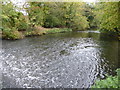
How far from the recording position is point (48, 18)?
22047 mm

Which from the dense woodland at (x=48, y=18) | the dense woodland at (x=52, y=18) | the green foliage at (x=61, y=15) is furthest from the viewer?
the green foliage at (x=61, y=15)

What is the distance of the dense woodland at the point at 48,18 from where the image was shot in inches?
437

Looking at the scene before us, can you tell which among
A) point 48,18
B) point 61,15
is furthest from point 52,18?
point 61,15

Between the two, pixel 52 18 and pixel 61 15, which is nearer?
pixel 52 18

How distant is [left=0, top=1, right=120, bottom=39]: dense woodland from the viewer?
1111cm

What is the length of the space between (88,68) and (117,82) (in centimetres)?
298

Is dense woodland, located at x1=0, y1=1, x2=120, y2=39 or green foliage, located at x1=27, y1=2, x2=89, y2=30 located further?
green foliage, located at x1=27, y1=2, x2=89, y2=30

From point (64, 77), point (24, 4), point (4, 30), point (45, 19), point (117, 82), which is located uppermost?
point (24, 4)

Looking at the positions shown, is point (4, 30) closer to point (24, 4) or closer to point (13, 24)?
point (13, 24)

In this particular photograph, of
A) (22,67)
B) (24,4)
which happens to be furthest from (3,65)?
(24,4)

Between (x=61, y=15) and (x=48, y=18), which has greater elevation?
(x=61, y=15)

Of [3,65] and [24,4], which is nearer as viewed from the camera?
[3,65]

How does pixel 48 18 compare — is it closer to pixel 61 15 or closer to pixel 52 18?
pixel 52 18

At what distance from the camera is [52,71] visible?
204 inches
